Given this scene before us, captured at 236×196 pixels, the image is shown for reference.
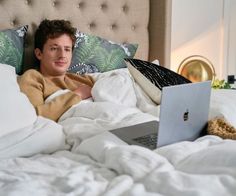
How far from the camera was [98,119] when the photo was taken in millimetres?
1305

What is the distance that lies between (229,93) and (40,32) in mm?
1034

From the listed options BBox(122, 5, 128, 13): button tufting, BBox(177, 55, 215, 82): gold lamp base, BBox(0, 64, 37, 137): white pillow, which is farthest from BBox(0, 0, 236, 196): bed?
BBox(177, 55, 215, 82): gold lamp base

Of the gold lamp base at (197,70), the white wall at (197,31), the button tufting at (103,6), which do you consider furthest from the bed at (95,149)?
the white wall at (197,31)

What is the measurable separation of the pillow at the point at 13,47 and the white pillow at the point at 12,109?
37 cm

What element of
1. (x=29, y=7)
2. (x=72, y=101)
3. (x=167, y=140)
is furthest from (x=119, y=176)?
(x=29, y=7)

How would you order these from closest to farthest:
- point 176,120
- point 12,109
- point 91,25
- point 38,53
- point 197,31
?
point 176,120 < point 12,109 < point 38,53 < point 91,25 < point 197,31

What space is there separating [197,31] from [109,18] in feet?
3.18

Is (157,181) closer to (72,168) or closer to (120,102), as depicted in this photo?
(72,168)

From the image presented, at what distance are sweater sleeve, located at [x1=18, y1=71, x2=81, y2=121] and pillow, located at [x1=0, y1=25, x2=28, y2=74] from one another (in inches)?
6.7

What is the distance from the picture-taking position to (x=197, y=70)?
2.72 metres

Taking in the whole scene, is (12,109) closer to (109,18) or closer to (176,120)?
(176,120)

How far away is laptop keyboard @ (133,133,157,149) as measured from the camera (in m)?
1.07

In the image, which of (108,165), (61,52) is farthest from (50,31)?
(108,165)

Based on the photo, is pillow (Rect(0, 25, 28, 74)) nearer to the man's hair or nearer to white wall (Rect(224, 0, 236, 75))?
the man's hair
